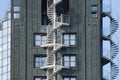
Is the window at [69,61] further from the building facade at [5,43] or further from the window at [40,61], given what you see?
the building facade at [5,43]

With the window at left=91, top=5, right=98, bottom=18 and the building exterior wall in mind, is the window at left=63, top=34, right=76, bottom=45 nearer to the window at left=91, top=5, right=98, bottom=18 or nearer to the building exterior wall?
the building exterior wall

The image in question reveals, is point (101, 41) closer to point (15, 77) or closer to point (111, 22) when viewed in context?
point (111, 22)

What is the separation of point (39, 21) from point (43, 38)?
2550 mm

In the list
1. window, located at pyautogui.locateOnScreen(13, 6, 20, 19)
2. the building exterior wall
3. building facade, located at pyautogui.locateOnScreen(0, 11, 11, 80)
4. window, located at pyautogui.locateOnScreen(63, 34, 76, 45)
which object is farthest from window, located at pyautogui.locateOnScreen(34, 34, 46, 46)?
building facade, located at pyautogui.locateOnScreen(0, 11, 11, 80)

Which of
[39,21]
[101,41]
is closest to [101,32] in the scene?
[101,41]

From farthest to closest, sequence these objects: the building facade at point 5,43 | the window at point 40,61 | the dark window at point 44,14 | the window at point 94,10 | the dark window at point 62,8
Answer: the building facade at point 5,43, the dark window at point 44,14, the dark window at point 62,8, the window at point 94,10, the window at point 40,61

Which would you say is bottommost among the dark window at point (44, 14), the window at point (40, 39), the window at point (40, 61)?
the window at point (40, 61)

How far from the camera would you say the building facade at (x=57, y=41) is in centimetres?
12975

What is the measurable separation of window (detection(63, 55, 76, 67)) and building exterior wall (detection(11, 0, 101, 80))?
0.58 m

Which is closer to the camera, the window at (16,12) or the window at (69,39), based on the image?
the window at (69,39)

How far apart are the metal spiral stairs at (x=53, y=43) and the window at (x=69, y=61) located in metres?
0.76

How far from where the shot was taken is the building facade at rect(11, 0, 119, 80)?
5108 inches

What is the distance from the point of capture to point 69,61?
426 feet

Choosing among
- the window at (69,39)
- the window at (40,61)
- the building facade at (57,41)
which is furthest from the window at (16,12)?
the window at (69,39)
